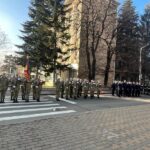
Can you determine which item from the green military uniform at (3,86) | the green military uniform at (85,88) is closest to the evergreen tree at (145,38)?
the green military uniform at (85,88)

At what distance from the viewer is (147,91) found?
42.9 m

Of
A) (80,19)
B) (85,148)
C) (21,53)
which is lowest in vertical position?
(85,148)

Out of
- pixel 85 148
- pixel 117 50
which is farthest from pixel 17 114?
pixel 117 50

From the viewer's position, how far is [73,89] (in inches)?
1096

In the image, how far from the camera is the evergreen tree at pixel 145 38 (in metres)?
63.8

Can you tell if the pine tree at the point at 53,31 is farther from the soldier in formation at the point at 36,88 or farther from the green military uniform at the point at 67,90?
the soldier in formation at the point at 36,88

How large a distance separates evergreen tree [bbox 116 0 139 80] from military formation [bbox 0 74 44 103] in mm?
29768

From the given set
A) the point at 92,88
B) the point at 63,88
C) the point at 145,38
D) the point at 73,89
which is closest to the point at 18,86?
the point at 63,88

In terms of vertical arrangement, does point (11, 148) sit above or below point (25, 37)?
below

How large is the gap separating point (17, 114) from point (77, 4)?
35.1 metres

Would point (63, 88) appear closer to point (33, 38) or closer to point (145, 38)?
point (33, 38)

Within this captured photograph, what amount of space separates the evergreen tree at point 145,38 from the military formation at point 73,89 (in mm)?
33850

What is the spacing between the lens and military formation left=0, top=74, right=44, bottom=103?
70.2 ft

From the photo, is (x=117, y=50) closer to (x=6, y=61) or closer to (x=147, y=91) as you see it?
(x=147, y=91)
